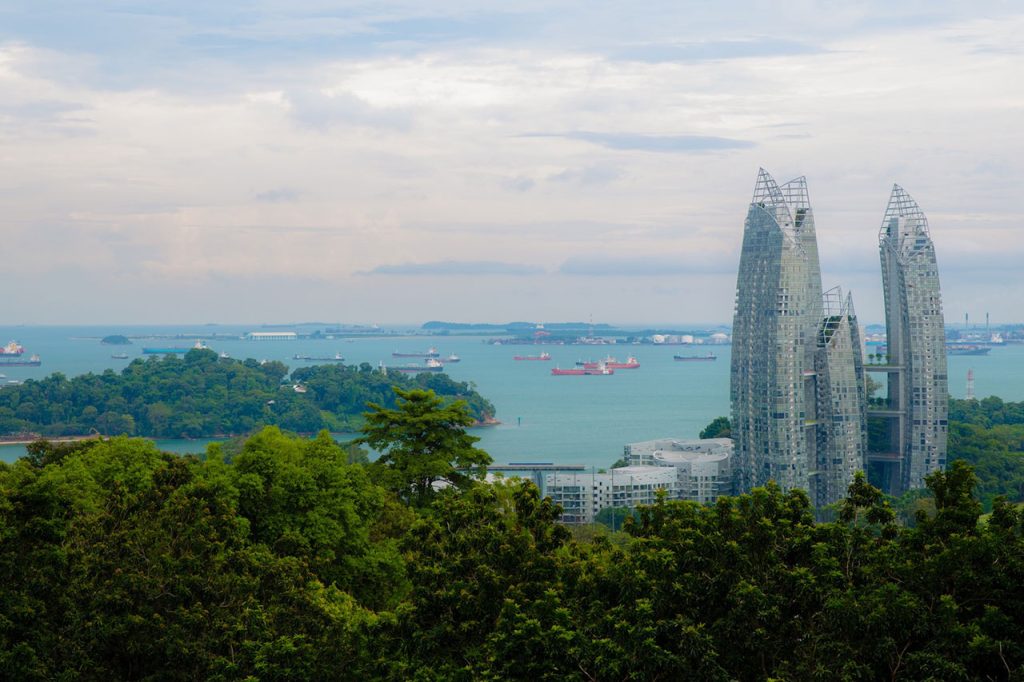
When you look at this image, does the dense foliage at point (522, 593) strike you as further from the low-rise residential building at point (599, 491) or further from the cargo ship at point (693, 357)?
the cargo ship at point (693, 357)

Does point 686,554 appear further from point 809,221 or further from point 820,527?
point 809,221

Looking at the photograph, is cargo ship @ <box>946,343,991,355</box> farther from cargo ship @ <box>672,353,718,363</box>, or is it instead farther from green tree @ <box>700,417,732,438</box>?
green tree @ <box>700,417,732,438</box>

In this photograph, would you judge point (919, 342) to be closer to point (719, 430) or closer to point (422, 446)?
point (719, 430)

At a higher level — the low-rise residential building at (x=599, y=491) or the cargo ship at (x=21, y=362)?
the cargo ship at (x=21, y=362)

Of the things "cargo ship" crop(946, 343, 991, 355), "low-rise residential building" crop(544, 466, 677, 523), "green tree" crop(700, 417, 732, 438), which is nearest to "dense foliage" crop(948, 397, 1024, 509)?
"green tree" crop(700, 417, 732, 438)

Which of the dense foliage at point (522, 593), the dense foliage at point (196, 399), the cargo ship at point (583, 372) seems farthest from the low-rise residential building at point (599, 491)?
the cargo ship at point (583, 372)

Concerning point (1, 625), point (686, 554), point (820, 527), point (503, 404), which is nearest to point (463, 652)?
point (686, 554)
